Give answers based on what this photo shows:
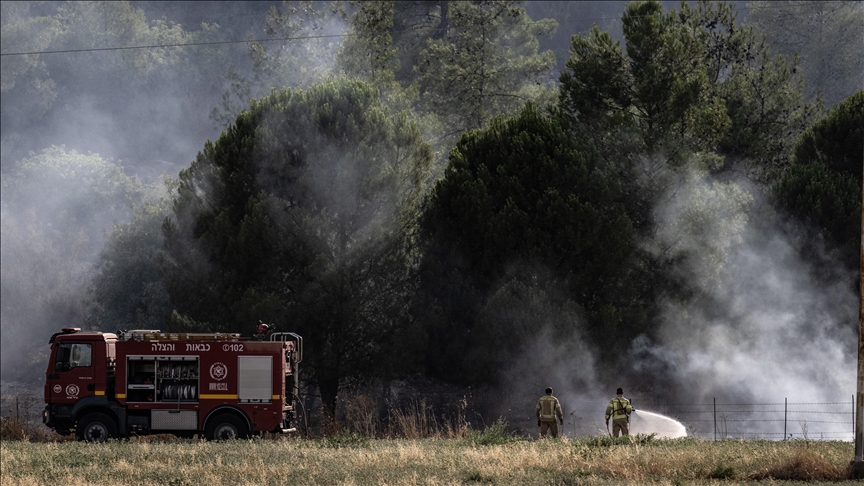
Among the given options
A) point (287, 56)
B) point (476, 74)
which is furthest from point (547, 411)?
point (287, 56)

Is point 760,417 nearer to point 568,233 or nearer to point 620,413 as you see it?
point 568,233

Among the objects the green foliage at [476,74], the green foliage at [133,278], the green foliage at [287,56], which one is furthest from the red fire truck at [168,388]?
the green foliage at [287,56]

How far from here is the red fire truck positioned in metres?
24.7

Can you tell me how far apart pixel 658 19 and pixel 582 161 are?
7225 millimetres

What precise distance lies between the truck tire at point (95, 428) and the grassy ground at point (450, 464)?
3937mm

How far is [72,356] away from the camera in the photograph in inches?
989

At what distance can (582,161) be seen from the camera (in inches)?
1345

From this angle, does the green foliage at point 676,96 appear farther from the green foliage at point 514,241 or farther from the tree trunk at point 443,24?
the tree trunk at point 443,24

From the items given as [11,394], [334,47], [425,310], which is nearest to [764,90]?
[425,310]

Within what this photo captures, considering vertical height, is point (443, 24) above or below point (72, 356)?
above

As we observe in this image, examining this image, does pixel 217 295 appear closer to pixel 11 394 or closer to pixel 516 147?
pixel 516 147

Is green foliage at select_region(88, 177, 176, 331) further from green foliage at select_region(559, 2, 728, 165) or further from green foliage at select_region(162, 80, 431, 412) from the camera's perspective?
green foliage at select_region(559, 2, 728, 165)

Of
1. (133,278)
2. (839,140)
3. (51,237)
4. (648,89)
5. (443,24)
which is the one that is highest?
(443,24)

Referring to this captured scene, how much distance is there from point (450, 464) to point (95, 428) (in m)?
11.9
